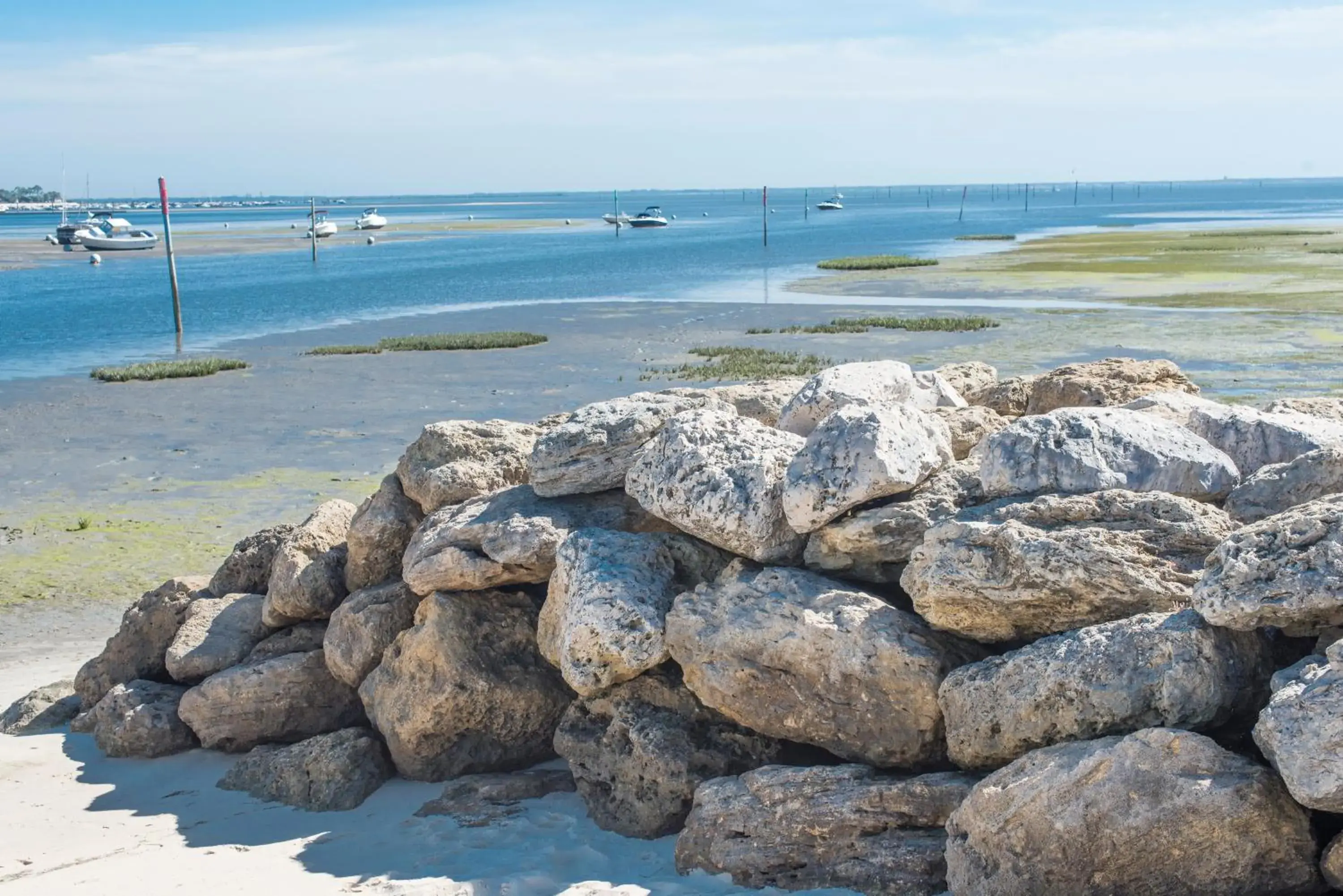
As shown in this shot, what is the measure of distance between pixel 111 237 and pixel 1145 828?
115993 millimetres

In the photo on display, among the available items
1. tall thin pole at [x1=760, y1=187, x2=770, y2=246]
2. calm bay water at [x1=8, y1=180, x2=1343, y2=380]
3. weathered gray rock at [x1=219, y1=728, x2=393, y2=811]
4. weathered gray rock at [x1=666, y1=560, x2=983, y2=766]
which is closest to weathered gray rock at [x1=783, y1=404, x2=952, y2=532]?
weathered gray rock at [x1=666, y1=560, x2=983, y2=766]

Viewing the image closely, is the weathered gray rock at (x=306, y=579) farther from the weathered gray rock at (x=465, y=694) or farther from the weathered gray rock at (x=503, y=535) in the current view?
the weathered gray rock at (x=465, y=694)

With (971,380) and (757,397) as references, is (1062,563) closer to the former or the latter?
(757,397)

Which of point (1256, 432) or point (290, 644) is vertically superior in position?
point (1256, 432)

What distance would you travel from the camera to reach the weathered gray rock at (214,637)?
448 inches

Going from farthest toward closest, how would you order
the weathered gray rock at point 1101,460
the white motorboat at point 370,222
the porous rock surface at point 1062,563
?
1. the white motorboat at point 370,222
2. the weathered gray rock at point 1101,460
3. the porous rock surface at point 1062,563

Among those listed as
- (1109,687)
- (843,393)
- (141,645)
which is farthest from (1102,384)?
(141,645)

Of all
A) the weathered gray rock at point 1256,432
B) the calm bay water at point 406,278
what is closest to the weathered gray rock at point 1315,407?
the weathered gray rock at point 1256,432

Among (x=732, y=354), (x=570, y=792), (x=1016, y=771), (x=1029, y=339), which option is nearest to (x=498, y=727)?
(x=570, y=792)

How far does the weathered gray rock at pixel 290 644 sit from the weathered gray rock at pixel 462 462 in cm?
142

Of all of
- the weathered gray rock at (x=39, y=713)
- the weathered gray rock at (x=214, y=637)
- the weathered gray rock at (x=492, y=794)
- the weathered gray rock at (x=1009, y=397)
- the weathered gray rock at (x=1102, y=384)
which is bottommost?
the weathered gray rock at (x=39, y=713)

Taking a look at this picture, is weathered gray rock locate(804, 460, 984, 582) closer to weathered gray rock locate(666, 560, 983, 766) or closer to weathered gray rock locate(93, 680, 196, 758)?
weathered gray rock locate(666, 560, 983, 766)

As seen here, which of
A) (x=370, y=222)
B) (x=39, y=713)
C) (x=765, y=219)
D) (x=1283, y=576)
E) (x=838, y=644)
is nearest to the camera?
(x=1283, y=576)

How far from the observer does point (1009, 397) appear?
41.5 ft
